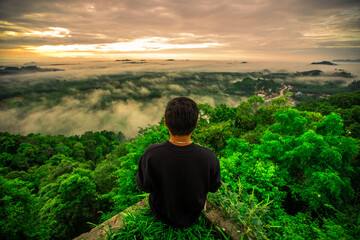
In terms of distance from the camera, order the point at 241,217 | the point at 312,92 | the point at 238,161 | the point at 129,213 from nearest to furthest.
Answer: the point at 241,217
the point at 129,213
the point at 238,161
the point at 312,92

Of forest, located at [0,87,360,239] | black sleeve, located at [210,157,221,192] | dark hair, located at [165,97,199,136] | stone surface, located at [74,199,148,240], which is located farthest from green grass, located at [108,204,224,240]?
dark hair, located at [165,97,199,136]

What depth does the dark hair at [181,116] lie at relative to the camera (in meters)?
1.75

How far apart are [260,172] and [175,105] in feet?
17.8

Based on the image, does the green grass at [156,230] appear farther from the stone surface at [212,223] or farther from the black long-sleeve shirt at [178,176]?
the black long-sleeve shirt at [178,176]

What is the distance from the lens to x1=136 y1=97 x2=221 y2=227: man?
1808mm

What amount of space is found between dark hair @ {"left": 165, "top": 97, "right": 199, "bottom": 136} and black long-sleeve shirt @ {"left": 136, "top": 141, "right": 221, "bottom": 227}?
0.23 metres

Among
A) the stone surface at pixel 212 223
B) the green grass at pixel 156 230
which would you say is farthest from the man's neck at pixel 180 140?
the stone surface at pixel 212 223

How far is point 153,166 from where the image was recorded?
6.44 feet

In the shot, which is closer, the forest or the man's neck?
the man's neck

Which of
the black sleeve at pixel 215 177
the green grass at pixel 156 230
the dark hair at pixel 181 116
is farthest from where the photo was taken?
the green grass at pixel 156 230

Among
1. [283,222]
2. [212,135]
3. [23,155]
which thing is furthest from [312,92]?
[23,155]

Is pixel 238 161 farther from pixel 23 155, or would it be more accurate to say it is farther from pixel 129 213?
pixel 23 155

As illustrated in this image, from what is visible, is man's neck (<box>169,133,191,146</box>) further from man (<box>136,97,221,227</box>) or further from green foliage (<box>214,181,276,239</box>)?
green foliage (<box>214,181,276,239</box>)

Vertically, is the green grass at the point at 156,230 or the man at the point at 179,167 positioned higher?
the man at the point at 179,167
